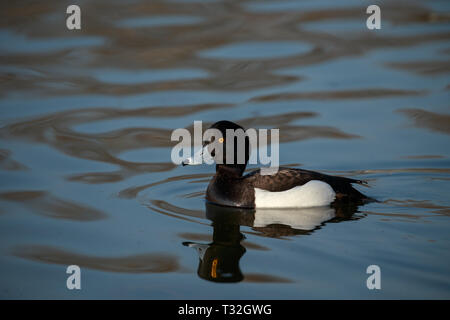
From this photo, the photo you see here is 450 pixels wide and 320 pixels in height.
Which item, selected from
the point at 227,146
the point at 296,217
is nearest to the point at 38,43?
the point at 227,146

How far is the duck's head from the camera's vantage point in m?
7.96

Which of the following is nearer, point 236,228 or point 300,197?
point 236,228

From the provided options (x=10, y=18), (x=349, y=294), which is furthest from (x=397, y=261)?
(x=10, y=18)

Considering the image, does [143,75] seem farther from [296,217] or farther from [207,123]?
[296,217]

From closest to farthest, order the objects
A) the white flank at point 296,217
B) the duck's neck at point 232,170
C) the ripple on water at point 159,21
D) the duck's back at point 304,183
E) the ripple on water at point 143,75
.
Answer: the white flank at point 296,217
the duck's back at point 304,183
the duck's neck at point 232,170
the ripple on water at point 143,75
the ripple on water at point 159,21

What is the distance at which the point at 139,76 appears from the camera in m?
13.0

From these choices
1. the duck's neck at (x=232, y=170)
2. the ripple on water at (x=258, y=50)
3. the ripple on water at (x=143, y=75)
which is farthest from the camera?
the ripple on water at (x=258, y=50)

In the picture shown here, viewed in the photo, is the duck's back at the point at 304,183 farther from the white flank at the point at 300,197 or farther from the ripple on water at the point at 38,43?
the ripple on water at the point at 38,43

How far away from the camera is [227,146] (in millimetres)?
8039

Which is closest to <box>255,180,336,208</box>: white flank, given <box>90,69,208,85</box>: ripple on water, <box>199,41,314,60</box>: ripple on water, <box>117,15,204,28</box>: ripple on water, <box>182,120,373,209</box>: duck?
<box>182,120,373,209</box>: duck

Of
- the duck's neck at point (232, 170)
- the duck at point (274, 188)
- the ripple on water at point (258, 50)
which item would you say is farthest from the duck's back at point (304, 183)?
the ripple on water at point (258, 50)

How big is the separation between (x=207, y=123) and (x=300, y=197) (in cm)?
339

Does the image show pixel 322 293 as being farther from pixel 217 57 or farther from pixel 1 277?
pixel 217 57

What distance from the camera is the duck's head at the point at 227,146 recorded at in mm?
7961
